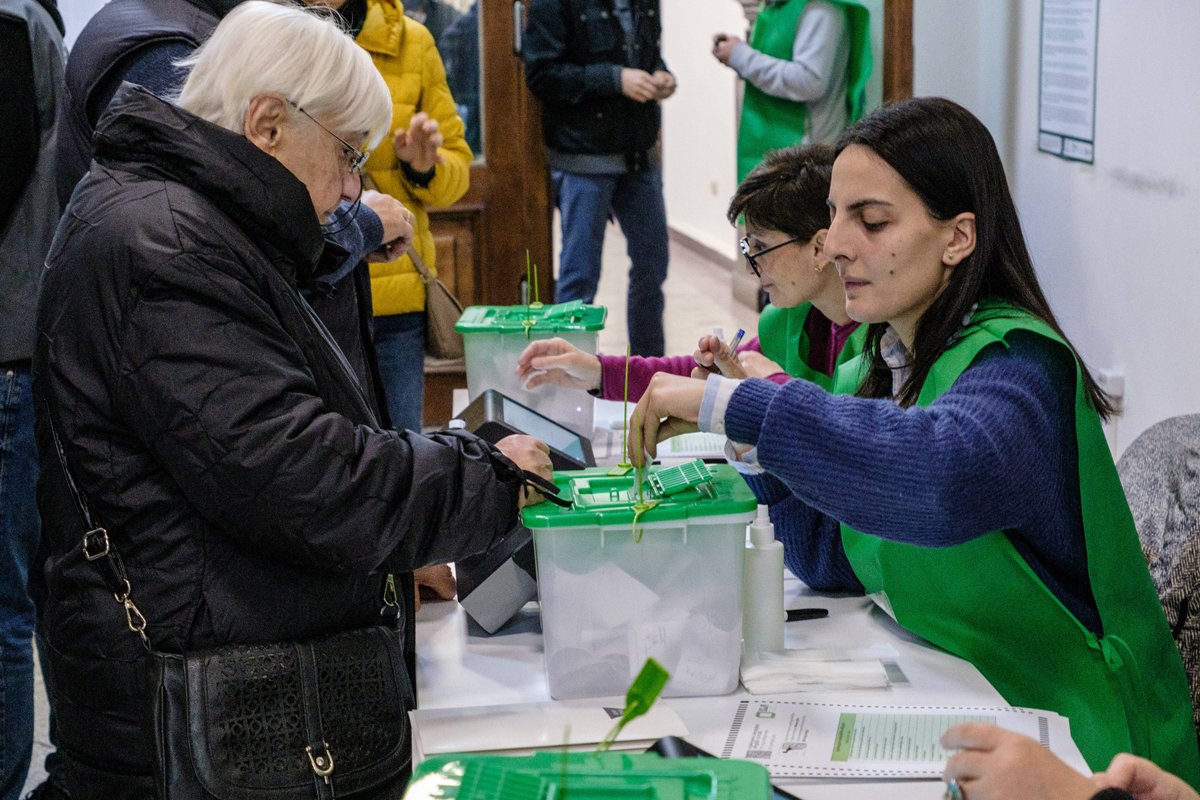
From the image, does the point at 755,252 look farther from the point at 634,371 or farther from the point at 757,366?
the point at 634,371

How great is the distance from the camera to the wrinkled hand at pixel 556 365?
2.51 meters

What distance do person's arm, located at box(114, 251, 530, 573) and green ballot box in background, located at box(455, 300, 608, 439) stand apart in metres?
1.11

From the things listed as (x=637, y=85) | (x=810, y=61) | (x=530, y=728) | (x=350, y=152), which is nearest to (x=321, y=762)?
(x=530, y=728)

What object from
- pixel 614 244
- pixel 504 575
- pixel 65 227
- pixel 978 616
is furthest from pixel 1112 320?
pixel 614 244

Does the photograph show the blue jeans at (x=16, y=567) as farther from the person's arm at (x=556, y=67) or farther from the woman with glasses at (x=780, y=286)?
the person's arm at (x=556, y=67)

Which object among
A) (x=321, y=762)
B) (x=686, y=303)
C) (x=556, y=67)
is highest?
(x=556, y=67)

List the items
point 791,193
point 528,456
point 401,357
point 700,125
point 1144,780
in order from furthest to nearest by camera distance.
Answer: point 700,125 → point 401,357 → point 791,193 → point 528,456 → point 1144,780

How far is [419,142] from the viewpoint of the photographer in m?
3.13

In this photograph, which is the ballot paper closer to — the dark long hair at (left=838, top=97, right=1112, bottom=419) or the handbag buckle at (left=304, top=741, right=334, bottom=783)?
the handbag buckle at (left=304, top=741, right=334, bottom=783)

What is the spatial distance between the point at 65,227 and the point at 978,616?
1.18 m

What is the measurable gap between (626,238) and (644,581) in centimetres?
355

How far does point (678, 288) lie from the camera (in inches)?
327

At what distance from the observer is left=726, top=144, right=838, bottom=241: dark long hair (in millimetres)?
2389

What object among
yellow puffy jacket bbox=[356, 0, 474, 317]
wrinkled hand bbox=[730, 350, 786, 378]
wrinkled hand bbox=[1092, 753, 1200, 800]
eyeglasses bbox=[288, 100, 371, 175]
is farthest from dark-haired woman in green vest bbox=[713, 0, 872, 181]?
wrinkled hand bbox=[1092, 753, 1200, 800]
